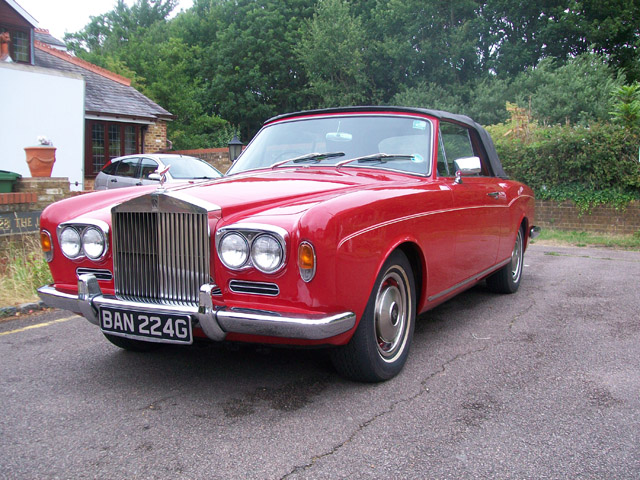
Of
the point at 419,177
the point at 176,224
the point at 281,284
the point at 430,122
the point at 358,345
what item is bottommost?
the point at 358,345

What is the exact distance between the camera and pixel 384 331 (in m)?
3.27

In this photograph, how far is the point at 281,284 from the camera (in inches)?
107

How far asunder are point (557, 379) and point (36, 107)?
15.8m

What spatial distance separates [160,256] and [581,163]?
38.3ft

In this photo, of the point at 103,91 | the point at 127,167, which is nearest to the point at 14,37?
the point at 103,91

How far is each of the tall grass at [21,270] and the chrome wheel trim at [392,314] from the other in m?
3.20

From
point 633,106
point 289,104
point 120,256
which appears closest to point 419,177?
point 120,256

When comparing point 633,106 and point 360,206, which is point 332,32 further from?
point 360,206

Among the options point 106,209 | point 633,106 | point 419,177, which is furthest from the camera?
point 633,106

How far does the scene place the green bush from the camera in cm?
1195

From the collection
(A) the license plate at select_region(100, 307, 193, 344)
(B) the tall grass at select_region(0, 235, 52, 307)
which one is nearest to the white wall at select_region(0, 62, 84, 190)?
→ (B) the tall grass at select_region(0, 235, 52, 307)

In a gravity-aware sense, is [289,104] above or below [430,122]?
above

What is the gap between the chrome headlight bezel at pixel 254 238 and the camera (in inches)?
105

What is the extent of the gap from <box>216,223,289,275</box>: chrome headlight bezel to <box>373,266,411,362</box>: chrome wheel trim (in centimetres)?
72
